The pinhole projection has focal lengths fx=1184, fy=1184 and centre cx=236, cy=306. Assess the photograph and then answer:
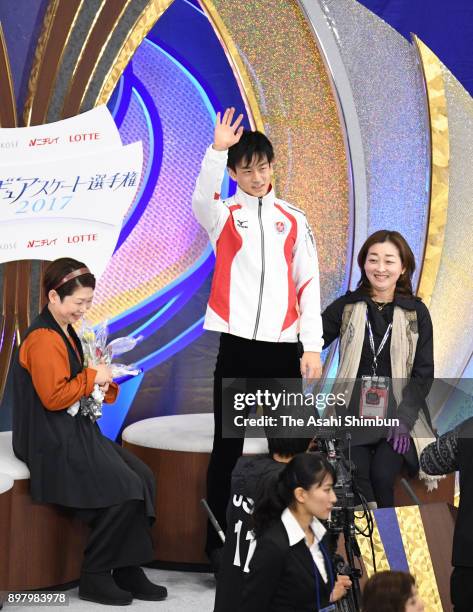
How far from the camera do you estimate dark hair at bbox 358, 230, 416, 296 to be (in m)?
4.31

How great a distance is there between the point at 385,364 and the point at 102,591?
1.27 meters

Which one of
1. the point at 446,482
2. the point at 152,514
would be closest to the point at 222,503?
the point at 152,514

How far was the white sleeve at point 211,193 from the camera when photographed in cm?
386

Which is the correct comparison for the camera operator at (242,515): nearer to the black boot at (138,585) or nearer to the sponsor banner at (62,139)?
the black boot at (138,585)

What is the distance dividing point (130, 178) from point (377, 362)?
4.18 feet

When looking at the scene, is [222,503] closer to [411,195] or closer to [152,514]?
[152,514]

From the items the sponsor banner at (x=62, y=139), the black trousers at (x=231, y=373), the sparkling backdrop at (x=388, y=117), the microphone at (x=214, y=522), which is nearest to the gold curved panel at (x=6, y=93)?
the sponsor banner at (x=62, y=139)

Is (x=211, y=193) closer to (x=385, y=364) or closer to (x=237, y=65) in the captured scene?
(x=385, y=364)

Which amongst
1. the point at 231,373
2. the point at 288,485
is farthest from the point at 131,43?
the point at 288,485

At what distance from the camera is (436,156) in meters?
5.07

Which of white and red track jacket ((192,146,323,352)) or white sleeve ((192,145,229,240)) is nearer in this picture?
white sleeve ((192,145,229,240))

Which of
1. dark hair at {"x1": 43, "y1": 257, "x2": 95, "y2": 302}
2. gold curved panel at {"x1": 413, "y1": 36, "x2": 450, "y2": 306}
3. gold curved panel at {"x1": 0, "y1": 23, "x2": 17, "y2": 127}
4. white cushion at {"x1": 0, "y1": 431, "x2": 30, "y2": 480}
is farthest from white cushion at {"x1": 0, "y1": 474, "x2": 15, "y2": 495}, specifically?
gold curved panel at {"x1": 413, "y1": 36, "x2": 450, "y2": 306}

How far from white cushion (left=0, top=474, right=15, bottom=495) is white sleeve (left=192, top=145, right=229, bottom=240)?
1.07 metres

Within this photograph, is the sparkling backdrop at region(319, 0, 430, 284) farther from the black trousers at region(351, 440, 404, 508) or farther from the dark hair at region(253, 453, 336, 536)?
the dark hair at region(253, 453, 336, 536)
